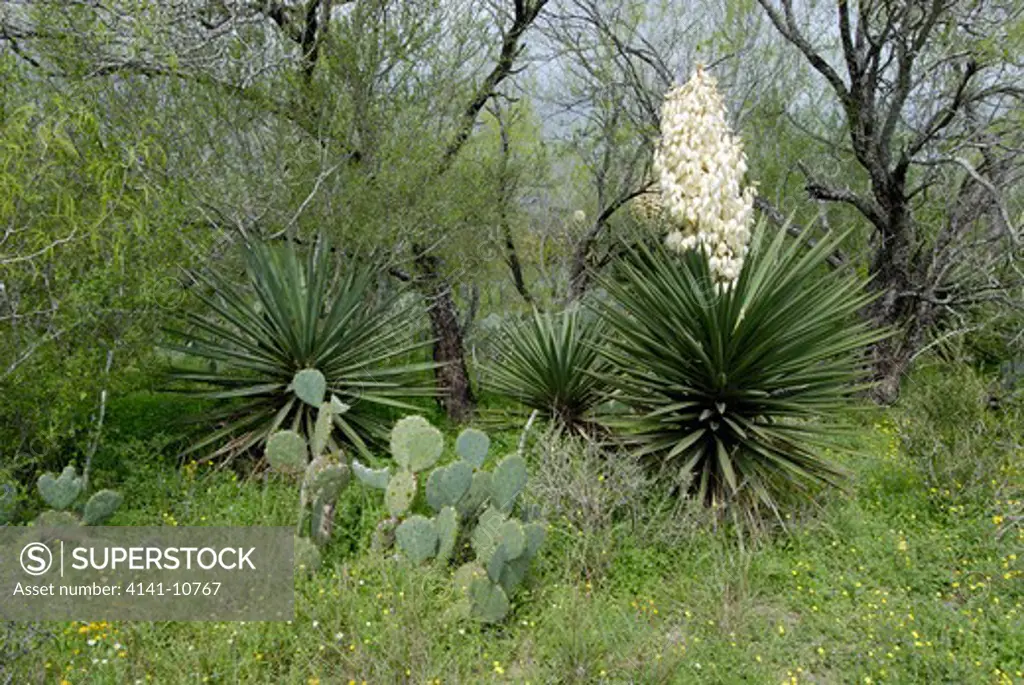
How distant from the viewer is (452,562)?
13.9 feet

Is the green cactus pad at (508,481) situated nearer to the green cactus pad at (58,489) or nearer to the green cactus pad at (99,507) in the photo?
the green cactus pad at (99,507)

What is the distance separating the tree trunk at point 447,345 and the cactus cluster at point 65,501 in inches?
152

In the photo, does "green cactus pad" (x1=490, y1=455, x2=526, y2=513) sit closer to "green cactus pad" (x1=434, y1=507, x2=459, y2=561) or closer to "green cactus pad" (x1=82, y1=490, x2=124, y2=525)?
"green cactus pad" (x1=434, y1=507, x2=459, y2=561)

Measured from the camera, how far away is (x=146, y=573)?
4.13 meters

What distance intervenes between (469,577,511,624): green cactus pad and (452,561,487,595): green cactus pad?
9 cm

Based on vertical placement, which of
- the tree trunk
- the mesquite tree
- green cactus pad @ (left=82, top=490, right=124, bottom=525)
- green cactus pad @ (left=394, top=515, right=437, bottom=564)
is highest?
the mesquite tree

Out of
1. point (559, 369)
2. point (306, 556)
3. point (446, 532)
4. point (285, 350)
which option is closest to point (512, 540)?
point (446, 532)

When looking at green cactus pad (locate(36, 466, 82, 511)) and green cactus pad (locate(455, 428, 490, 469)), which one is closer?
green cactus pad (locate(36, 466, 82, 511))

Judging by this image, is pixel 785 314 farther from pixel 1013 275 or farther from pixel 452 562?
pixel 1013 275

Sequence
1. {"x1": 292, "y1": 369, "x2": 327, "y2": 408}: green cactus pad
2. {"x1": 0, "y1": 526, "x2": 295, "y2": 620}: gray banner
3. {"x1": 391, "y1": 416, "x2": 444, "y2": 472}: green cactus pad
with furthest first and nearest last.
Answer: {"x1": 292, "y1": 369, "x2": 327, "y2": 408}: green cactus pad, {"x1": 391, "y1": 416, "x2": 444, "y2": 472}: green cactus pad, {"x1": 0, "y1": 526, "x2": 295, "y2": 620}: gray banner

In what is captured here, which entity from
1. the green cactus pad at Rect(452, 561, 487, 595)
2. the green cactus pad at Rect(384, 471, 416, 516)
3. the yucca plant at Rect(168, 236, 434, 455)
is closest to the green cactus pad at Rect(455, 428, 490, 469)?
the green cactus pad at Rect(384, 471, 416, 516)

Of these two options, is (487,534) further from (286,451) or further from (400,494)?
(286,451)

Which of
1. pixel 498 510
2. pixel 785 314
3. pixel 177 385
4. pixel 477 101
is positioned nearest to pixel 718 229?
pixel 785 314

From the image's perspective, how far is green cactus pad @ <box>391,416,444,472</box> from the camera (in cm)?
436
